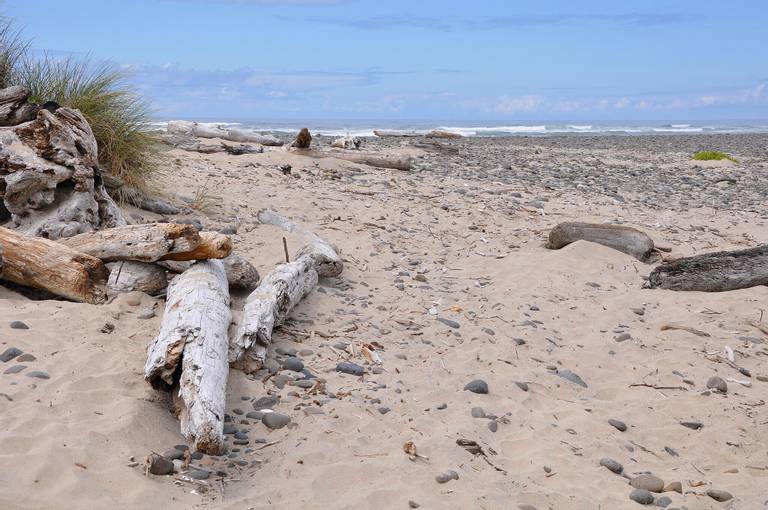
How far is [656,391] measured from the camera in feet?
16.3

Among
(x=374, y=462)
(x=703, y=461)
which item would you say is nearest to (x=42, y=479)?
(x=374, y=462)

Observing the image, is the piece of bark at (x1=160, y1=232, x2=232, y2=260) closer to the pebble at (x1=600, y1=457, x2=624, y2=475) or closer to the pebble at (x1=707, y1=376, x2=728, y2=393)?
the pebble at (x1=600, y1=457, x2=624, y2=475)

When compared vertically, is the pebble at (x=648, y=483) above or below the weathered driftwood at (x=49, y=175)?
below

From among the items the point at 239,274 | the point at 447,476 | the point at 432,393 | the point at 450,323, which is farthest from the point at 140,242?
the point at 447,476

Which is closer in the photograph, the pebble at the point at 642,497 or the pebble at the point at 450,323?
the pebble at the point at 642,497

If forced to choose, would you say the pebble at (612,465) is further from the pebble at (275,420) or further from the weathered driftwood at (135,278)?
the weathered driftwood at (135,278)

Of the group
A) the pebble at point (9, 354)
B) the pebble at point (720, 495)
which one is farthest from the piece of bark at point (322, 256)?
the pebble at point (720, 495)

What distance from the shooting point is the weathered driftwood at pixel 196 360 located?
3.74 m

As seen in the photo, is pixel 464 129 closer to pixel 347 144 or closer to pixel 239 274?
pixel 347 144

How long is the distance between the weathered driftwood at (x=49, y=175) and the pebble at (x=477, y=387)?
11.6 feet

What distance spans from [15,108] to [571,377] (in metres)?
5.30

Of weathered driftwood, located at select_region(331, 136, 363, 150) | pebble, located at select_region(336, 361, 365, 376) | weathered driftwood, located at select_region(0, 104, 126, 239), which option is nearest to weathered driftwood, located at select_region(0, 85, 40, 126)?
weathered driftwood, located at select_region(0, 104, 126, 239)

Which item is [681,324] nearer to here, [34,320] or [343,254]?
[343,254]

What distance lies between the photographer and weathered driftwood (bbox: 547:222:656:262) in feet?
26.6
